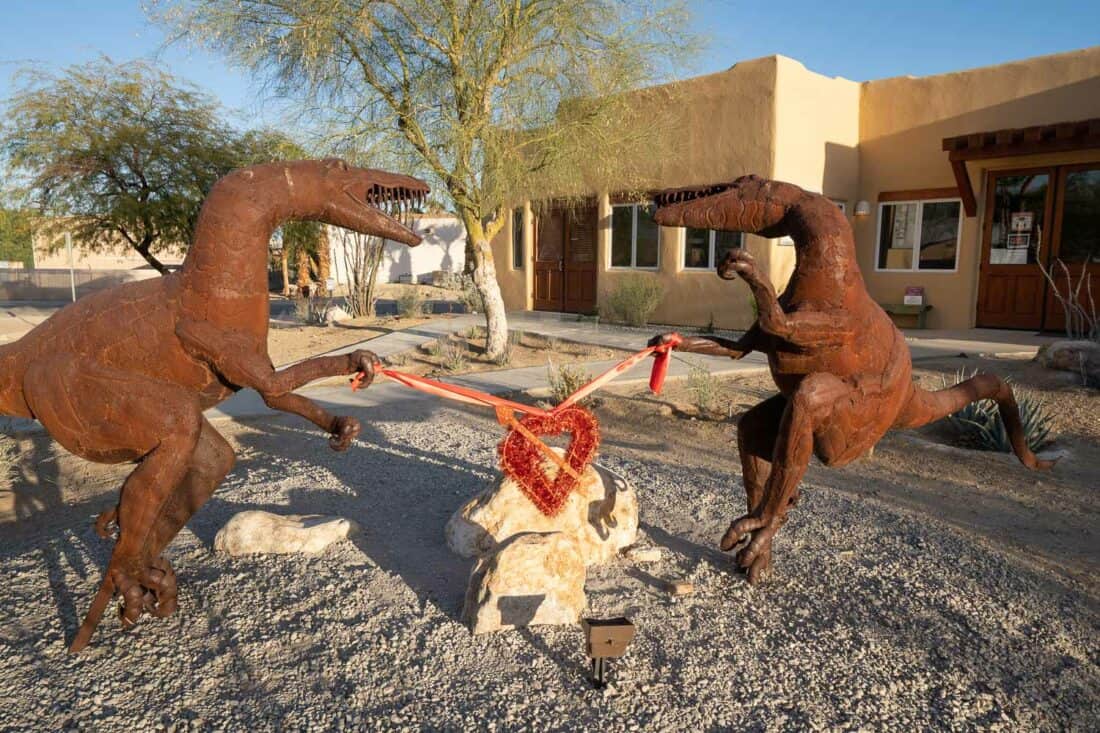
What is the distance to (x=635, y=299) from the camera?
14.6 metres

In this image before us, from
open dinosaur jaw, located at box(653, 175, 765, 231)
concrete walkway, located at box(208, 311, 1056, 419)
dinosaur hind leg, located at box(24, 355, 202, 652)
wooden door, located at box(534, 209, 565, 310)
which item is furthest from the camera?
wooden door, located at box(534, 209, 565, 310)

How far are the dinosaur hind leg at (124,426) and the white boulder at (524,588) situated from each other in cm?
132

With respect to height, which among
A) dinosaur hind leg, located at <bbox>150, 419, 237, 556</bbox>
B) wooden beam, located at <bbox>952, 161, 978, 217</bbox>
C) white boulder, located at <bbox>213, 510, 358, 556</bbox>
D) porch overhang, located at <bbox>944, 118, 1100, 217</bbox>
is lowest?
white boulder, located at <bbox>213, 510, 358, 556</bbox>

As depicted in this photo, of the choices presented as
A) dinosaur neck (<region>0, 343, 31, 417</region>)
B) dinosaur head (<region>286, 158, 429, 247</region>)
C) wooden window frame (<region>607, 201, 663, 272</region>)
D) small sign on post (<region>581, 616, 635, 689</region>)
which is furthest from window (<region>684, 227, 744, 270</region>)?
dinosaur neck (<region>0, 343, 31, 417</region>)

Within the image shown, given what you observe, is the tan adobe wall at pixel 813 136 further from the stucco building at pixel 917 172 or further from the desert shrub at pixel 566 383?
the desert shrub at pixel 566 383

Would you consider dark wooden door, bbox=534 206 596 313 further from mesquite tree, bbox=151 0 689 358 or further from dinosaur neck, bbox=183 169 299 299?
dinosaur neck, bbox=183 169 299 299

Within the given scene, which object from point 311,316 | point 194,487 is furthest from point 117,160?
point 194,487

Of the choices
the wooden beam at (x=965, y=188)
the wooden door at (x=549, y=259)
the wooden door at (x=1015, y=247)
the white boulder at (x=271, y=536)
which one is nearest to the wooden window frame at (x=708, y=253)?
the wooden door at (x=549, y=259)

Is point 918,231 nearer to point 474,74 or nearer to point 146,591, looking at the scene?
point 474,74

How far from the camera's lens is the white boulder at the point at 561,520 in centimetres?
379

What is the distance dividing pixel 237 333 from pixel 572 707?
1944mm

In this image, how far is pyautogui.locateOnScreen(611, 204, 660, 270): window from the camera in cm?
1565

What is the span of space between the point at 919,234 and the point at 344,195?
44.7 ft

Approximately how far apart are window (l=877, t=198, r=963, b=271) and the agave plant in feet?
26.7
